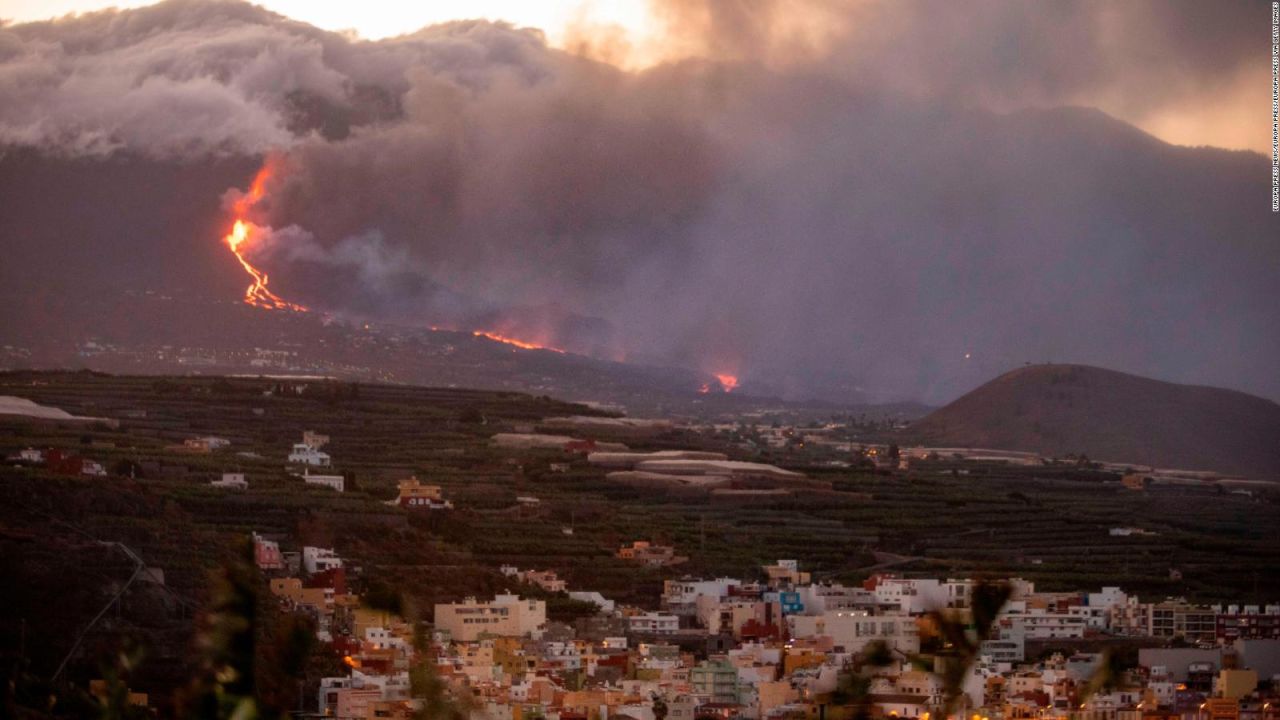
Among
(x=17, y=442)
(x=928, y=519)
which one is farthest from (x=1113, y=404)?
(x=17, y=442)

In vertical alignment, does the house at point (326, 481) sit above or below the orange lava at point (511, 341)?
below

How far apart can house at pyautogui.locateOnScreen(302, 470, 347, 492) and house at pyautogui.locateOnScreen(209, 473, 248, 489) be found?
3.45 ft

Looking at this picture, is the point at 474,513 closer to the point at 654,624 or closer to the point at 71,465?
the point at 71,465

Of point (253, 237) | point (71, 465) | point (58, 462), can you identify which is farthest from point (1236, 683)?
point (253, 237)

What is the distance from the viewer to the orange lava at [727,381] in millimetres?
59938

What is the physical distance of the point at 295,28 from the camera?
5191 centimetres

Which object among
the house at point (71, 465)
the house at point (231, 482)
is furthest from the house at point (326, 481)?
the house at point (71, 465)

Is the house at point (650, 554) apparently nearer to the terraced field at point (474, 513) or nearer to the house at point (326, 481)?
the terraced field at point (474, 513)

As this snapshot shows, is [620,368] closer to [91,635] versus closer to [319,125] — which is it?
[319,125]

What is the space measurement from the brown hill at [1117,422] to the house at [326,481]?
2191 centimetres

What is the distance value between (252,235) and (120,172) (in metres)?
4.43

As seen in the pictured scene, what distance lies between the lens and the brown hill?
4900cm

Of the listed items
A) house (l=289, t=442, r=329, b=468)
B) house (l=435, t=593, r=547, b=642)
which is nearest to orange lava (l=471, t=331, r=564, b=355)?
house (l=289, t=442, r=329, b=468)

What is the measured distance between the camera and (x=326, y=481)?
104 feet
